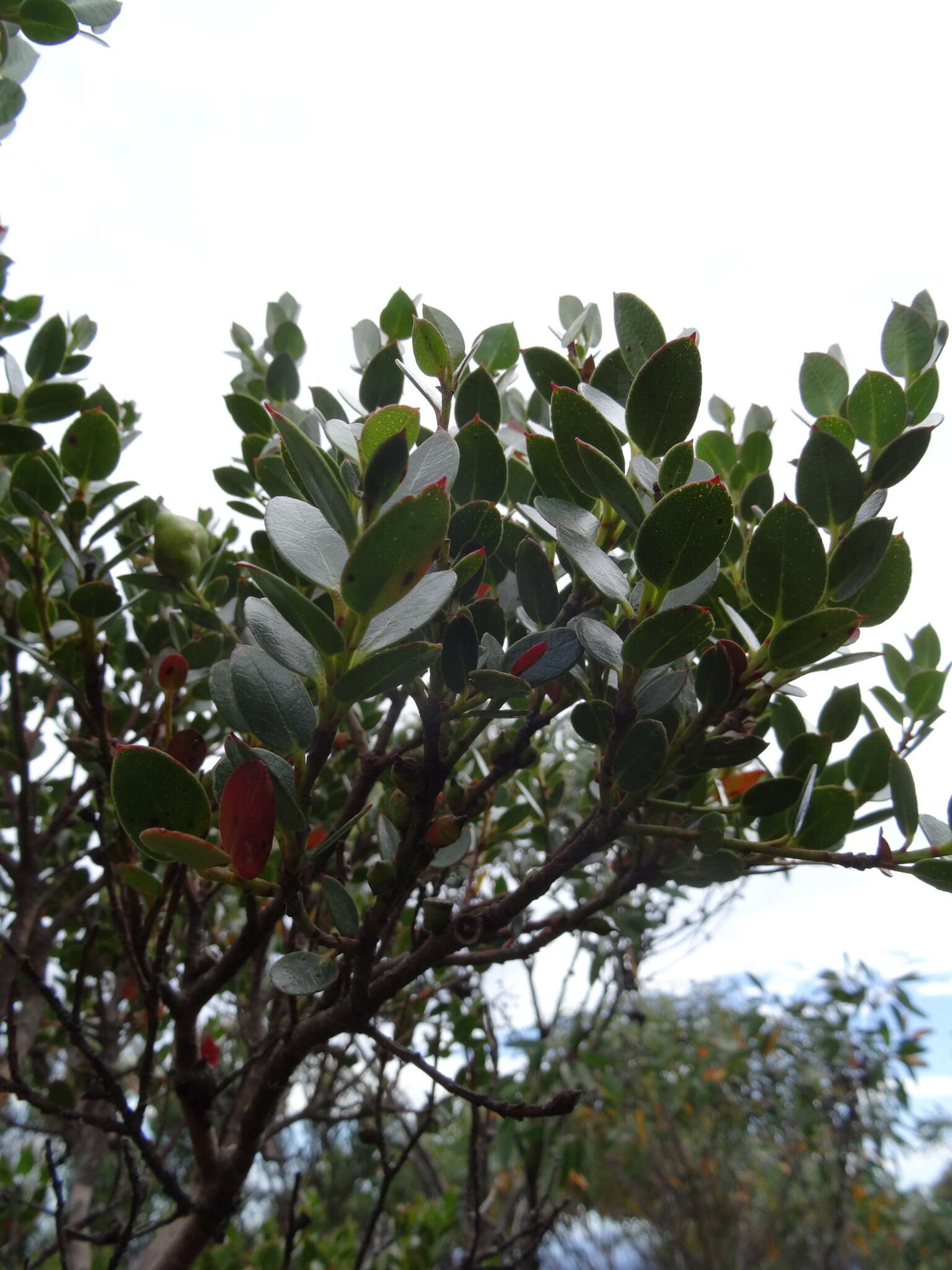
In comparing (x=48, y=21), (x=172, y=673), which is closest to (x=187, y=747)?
(x=172, y=673)

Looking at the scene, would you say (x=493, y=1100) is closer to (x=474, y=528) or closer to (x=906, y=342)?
(x=474, y=528)

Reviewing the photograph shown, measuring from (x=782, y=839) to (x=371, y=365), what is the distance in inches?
26.1

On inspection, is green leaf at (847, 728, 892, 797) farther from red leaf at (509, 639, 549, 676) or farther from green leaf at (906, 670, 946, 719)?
red leaf at (509, 639, 549, 676)

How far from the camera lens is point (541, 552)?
823 mm

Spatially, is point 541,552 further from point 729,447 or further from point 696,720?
point 729,447

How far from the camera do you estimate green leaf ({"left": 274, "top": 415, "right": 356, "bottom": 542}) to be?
59 cm

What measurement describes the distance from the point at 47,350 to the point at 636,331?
3.43ft

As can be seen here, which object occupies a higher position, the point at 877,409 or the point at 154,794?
the point at 877,409

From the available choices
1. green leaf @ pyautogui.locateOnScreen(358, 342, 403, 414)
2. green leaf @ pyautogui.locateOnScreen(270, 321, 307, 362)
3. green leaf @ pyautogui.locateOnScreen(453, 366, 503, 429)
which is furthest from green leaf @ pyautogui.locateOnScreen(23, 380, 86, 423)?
green leaf @ pyautogui.locateOnScreen(453, 366, 503, 429)

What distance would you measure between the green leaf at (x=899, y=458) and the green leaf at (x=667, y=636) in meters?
0.26

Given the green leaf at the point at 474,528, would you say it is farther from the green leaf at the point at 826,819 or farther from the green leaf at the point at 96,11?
the green leaf at the point at 96,11

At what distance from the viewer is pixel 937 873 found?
2.66 ft

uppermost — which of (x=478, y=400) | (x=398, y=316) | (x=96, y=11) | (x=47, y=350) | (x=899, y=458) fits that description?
(x=96, y=11)

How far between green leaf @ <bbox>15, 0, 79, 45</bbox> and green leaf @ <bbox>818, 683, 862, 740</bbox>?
139 centimetres
